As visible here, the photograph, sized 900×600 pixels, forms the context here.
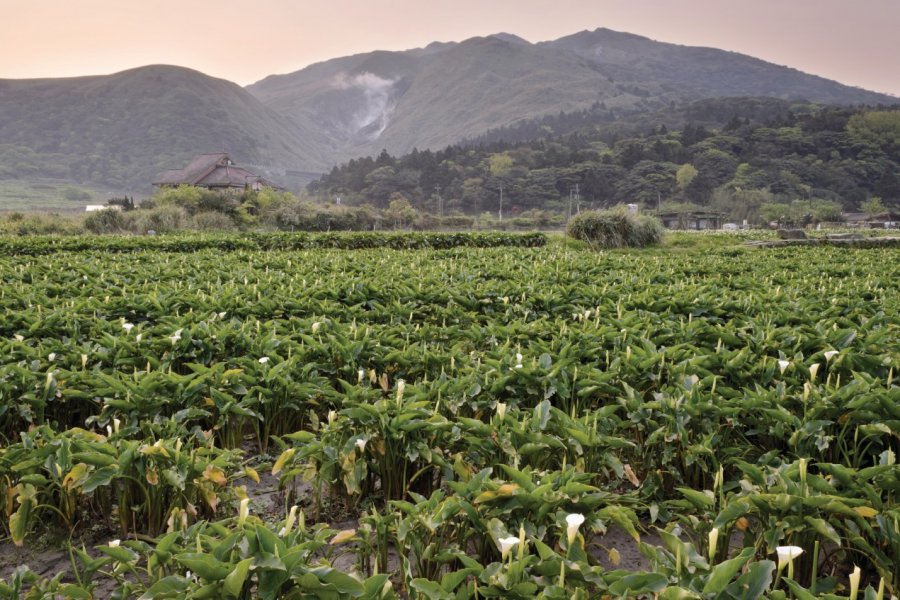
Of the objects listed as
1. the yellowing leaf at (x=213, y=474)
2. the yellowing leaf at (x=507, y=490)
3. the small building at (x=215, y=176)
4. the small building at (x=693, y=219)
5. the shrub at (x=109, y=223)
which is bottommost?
the yellowing leaf at (x=213, y=474)

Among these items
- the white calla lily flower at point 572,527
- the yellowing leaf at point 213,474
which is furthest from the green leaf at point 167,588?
the white calla lily flower at point 572,527

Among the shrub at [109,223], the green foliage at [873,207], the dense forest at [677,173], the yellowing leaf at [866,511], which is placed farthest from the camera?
the dense forest at [677,173]

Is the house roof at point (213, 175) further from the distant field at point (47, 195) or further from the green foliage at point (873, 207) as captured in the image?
the green foliage at point (873, 207)

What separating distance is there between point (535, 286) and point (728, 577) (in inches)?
224

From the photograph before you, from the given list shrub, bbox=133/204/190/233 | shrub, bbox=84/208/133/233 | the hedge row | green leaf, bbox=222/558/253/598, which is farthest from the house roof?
green leaf, bbox=222/558/253/598

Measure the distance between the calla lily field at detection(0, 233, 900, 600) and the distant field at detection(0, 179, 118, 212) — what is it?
103039 mm

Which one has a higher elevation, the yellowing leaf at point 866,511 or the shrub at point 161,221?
the shrub at point 161,221

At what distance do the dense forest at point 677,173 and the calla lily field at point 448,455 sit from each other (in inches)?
3041

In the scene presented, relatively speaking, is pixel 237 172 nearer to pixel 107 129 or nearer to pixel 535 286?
pixel 535 286

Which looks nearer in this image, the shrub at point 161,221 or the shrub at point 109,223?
the shrub at point 161,221

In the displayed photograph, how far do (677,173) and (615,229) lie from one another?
244 feet

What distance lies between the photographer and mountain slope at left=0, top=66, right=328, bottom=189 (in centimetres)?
12950

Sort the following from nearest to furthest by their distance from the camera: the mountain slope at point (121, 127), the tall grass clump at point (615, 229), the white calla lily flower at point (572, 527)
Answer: the white calla lily flower at point (572, 527) < the tall grass clump at point (615, 229) < the mountain slope at point (121, 127)

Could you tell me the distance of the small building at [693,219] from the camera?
224 feet
